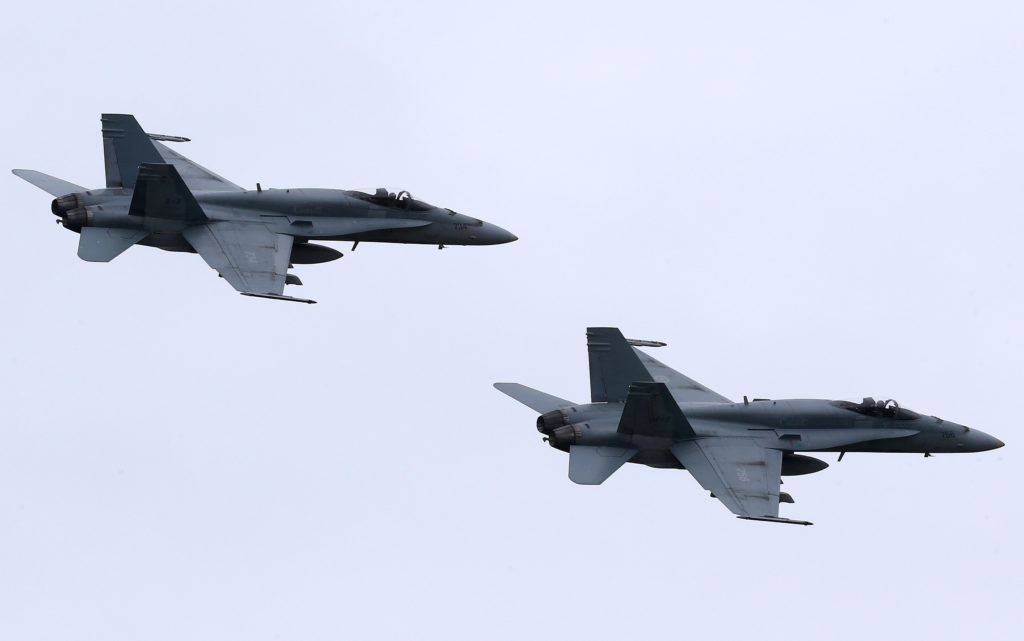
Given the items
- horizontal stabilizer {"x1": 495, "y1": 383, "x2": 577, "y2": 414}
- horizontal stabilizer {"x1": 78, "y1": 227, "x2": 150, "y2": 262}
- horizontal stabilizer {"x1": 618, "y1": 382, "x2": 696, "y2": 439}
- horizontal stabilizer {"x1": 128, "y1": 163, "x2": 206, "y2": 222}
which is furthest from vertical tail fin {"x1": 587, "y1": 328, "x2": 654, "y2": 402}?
horizontal stabilizer {"x1": 78, "y1": 227, "x2": 150, "y2": 262}

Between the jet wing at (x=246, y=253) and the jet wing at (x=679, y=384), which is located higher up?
the jet wing at (x=246, y=253)

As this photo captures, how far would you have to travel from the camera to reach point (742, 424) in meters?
54.7

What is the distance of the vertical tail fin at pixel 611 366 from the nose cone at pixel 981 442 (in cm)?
860

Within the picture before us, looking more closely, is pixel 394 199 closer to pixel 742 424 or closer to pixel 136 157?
pixel 136 157

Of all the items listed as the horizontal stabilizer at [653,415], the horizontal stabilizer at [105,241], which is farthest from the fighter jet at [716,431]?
the horizontal stabilizer at [105,241]

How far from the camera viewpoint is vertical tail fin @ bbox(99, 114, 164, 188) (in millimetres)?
A: 59750

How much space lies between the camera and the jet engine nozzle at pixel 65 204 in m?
58.2

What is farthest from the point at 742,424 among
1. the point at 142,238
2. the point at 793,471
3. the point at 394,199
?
the point at 142,238

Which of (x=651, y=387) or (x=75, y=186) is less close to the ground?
(x=75, y=186)

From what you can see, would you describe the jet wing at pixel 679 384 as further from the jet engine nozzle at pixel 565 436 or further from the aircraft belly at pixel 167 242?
the aircraft belly at pixel 167 242

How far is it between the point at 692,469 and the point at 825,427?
4.04 metres

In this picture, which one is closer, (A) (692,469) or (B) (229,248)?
(A) (692,469)

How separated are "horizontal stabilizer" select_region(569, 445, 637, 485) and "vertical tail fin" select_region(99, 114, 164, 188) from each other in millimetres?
15276

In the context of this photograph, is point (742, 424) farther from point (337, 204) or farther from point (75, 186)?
point (75, 186)
